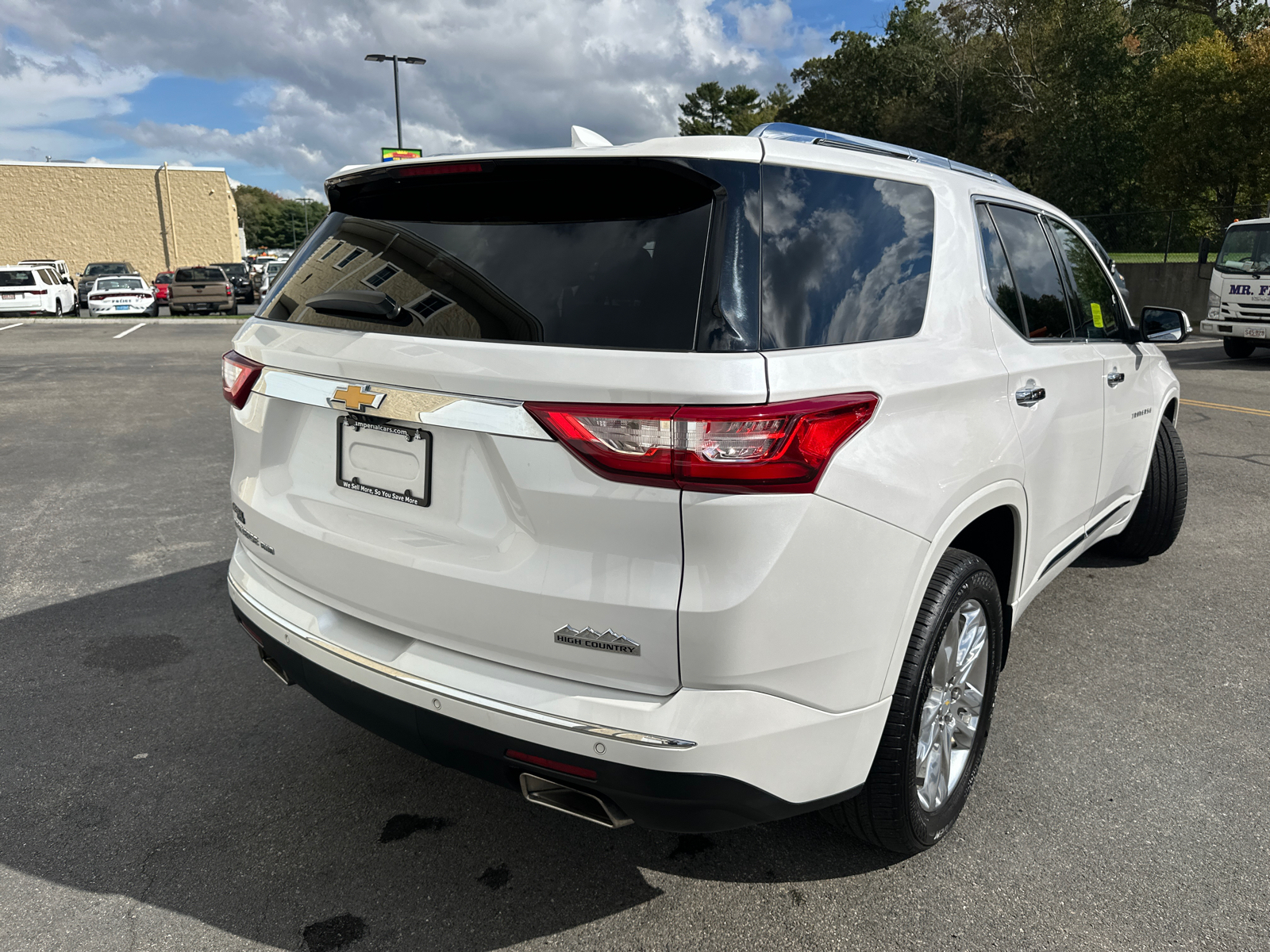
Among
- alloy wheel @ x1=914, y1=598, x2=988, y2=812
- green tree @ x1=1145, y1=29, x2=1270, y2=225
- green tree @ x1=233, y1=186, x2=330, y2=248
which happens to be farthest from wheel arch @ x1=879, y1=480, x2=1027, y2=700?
green tree @ x1=233, y1=186, x2=330, y2=248

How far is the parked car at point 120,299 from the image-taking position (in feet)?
97.6

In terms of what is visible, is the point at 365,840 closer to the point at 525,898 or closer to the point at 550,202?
the point at 525,898

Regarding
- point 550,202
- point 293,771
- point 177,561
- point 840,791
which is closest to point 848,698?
point 840,791

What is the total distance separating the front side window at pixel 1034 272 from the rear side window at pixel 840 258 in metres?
0.69

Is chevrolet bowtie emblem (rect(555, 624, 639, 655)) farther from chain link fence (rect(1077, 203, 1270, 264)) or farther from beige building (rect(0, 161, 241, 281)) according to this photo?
beige building (rect(0, 161, 241, 281))

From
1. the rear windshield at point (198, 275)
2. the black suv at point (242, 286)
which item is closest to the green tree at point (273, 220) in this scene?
the black suv at point (242, 286)

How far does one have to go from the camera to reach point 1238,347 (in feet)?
55.5

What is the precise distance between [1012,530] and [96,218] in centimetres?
6689

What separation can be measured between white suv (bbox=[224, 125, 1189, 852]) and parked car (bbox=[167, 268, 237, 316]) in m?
31.5

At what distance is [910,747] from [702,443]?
40.8 inches

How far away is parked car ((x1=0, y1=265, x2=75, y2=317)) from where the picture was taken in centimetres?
2823

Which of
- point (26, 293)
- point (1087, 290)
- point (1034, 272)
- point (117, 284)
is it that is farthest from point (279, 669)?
point (117, 284)

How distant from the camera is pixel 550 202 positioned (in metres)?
2.16

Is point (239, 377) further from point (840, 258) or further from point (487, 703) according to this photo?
point (840, 258)
